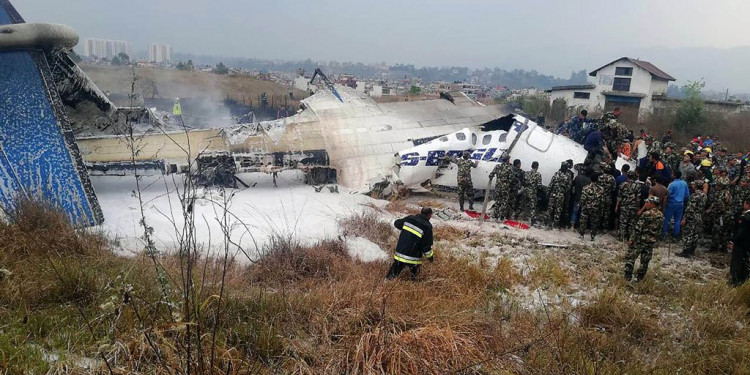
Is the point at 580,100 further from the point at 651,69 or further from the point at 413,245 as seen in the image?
the point at 413,245

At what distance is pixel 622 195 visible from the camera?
919 centimetres

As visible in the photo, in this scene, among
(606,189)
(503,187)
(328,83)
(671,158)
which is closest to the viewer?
(606,189)

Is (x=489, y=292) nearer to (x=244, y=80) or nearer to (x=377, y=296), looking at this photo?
(x=377, y=296)

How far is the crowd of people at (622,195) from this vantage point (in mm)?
9039

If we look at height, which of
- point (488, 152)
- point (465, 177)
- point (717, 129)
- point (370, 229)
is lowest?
point (370, 229)

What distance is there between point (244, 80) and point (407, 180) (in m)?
45.8

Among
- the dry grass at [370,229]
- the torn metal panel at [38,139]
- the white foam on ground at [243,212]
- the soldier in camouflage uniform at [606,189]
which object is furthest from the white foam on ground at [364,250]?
the torn metal panel at [38,139]

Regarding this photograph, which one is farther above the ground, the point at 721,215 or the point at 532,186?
the point at 532,186

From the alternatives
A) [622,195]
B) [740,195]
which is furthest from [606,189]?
[740,195]

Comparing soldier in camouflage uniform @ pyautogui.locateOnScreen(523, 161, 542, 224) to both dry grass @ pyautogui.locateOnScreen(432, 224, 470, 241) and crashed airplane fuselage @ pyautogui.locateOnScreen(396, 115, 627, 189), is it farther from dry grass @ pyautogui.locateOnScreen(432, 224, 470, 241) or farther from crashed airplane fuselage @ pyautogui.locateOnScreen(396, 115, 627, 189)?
dry grass @ pyautogui.locateOnScreen(432, 224, 470, 241)

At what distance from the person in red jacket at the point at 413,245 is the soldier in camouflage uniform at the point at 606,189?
5.31m

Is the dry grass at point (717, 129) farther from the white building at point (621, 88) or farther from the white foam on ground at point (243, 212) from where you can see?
the white foam on ground at point (243, 212)

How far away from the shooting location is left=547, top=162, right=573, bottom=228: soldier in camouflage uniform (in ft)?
32.9

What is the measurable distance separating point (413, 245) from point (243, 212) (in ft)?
18.2
